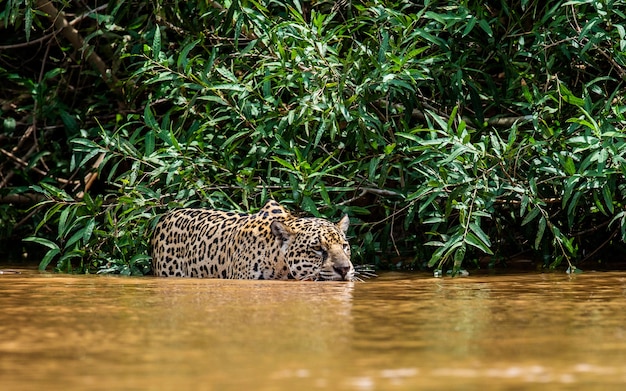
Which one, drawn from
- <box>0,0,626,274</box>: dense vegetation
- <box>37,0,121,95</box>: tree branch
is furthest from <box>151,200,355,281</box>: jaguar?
<box>37,0,121,95</box>: tree branch

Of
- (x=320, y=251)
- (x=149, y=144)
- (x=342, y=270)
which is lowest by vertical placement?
(x=342, y=270)

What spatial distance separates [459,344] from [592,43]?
4.05m

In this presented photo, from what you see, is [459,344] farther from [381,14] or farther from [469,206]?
[381,14]

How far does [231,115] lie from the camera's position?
26.6 ft

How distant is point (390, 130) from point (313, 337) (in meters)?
3.82

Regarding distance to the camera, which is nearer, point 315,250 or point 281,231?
point 315,250

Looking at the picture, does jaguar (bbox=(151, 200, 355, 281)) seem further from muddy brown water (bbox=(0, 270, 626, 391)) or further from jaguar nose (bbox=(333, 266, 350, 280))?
muddy brown water (bbox=(0, 270, 626, 391))

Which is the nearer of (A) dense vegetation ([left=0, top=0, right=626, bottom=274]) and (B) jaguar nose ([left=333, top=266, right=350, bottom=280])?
(B) jaguar nose ([left=333, top=266, right=350, bottom=280])

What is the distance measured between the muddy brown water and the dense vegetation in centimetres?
112

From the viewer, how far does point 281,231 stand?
7.42 metres

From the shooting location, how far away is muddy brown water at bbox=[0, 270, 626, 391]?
3.24m

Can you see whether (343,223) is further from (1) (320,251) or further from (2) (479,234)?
(2) (479,234)

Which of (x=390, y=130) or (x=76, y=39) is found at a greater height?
(x=76, y=39)

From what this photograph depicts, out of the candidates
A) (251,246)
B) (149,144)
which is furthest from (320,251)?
(149,144)
